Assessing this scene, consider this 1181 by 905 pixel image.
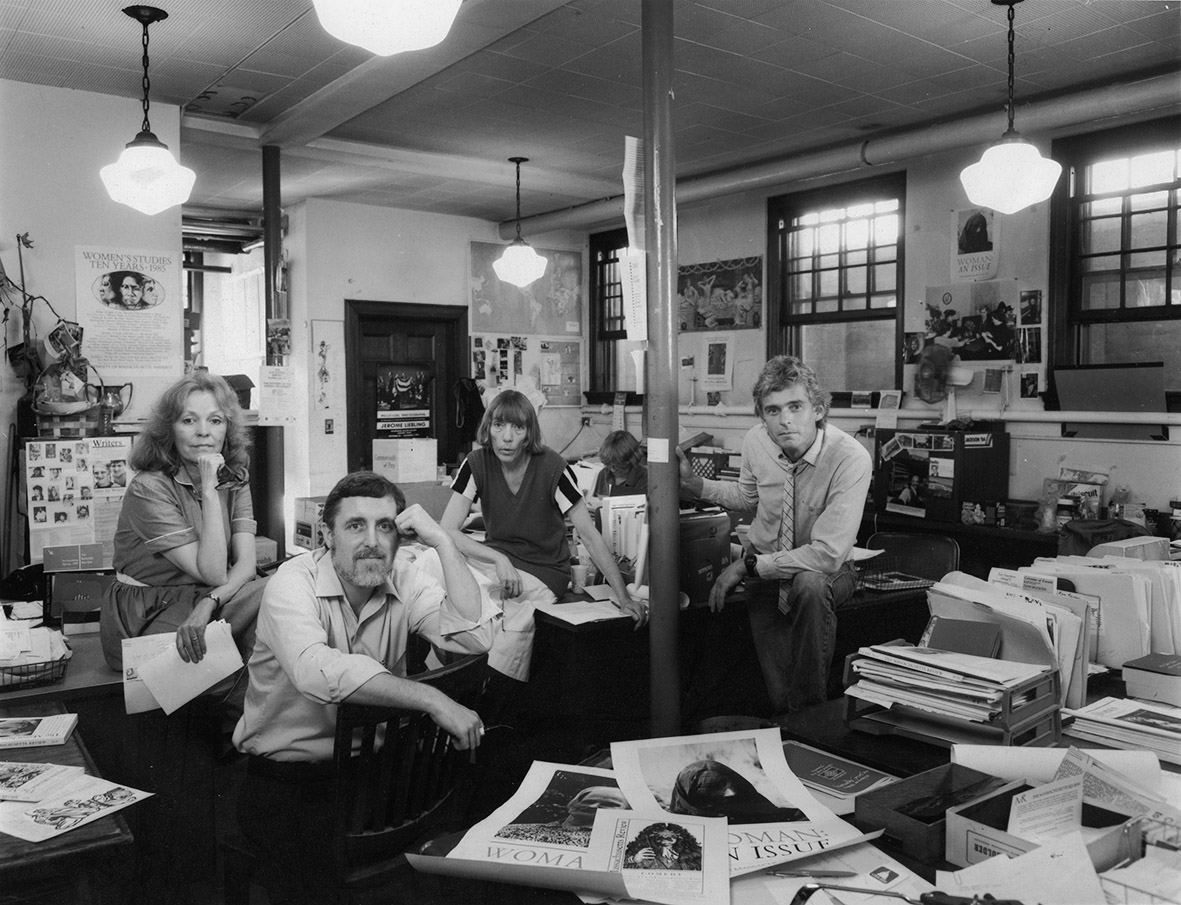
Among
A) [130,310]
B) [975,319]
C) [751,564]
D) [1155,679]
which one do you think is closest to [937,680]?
[1155,679]

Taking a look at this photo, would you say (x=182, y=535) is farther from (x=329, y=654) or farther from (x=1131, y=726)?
(x=1131, y=726)

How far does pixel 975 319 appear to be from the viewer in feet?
21.5

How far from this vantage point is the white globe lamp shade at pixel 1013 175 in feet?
15.0

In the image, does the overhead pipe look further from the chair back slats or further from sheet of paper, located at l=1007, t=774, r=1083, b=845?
the chair back slats

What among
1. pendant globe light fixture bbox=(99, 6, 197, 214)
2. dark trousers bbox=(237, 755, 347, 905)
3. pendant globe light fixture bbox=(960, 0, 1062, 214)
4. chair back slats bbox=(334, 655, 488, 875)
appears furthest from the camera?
pendant globe light fixture bbox=(99, 6, 197, 214)

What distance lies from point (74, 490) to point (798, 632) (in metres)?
4.20

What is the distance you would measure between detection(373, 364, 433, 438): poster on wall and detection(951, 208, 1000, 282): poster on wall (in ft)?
16.9

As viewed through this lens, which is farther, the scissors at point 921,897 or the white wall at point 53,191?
the white wall at point 53,191

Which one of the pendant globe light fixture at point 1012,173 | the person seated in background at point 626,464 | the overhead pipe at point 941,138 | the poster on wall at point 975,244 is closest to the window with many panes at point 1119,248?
the overhead pipe at point 941,138

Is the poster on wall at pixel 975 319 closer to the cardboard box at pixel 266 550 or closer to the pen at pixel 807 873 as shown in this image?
the cardboard box at pixel 266 550

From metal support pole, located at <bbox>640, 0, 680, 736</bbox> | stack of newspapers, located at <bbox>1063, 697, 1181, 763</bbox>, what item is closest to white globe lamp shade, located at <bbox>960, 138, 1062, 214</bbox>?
metal support pole, located at <bbox>640, 0, 680, 736</bbox>

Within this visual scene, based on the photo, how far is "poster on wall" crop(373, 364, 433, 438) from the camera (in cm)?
923

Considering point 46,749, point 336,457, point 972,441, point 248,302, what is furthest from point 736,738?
point 248,302

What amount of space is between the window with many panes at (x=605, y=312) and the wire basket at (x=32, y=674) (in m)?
7.66
